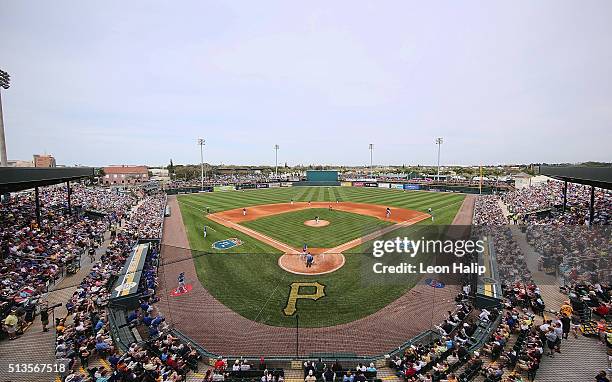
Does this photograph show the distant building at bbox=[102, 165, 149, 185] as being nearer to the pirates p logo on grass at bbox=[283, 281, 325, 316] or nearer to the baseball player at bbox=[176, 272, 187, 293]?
the baseball player at bbox=[176, 272, 187, 293]

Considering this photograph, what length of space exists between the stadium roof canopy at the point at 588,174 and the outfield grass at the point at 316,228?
45.7 feet

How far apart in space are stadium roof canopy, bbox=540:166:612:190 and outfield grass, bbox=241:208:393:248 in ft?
45.7

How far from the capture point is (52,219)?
24172mm

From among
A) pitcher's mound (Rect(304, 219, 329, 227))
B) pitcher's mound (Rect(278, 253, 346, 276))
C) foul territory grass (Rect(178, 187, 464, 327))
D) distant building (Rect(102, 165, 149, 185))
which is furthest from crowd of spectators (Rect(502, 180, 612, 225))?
distant building (Rect(102, 165, 149, 185))

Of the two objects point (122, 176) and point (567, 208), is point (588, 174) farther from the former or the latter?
point (122, 176)

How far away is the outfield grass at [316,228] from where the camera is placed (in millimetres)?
23869

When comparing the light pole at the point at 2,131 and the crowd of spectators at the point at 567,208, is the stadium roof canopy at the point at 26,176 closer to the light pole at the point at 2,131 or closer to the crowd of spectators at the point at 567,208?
the light pole at the point at 2,131

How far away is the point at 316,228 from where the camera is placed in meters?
28.0

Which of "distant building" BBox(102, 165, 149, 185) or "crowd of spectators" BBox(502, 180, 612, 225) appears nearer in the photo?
→ "crowd of spectators" BBox(502, 180, 612, 225)

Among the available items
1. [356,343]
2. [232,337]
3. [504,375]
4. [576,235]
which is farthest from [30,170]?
[576,235]

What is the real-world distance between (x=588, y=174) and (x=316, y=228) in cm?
1919

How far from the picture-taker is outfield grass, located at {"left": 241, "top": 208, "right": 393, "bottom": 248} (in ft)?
78.3

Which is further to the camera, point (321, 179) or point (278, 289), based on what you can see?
point (321, 179)

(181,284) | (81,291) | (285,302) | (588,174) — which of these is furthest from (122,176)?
(588,174)
